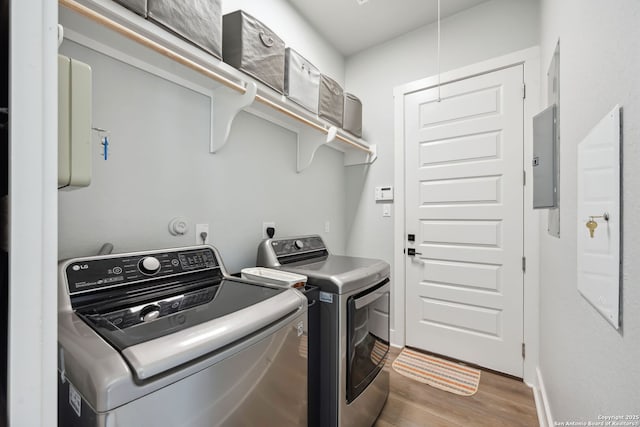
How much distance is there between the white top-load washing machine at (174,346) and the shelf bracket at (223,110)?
65 centimetres

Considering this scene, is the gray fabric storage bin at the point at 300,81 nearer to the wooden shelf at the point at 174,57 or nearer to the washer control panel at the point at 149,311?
the wooden shelf at the point at 174,57

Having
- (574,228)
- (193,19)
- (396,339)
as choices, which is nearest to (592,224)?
(574,228)

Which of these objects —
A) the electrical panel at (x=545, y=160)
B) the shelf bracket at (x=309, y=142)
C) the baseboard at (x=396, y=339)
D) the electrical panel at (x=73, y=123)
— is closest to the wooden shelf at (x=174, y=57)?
the shelf bracket at (x=309, y=142)

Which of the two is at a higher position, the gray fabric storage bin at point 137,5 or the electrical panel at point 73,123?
the gray fabric storage bin at point 137,5

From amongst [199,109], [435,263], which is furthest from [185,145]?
[435,263]

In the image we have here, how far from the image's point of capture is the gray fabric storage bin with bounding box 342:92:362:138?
2375mm

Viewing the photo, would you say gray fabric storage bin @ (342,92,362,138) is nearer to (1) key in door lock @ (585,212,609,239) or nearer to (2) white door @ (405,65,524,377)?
(2) white door @ (405,65,524,377)

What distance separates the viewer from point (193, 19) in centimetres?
122

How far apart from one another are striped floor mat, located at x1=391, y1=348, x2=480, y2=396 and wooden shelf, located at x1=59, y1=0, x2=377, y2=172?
1.98m

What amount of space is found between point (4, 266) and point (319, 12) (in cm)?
256

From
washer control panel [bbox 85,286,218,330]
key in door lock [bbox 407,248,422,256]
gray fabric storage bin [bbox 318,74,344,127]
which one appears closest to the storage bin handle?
gray fabric storage bin [bbox 318,74,344,127]

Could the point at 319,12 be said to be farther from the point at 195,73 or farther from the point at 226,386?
the point at 226,386

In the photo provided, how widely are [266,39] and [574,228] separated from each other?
5.55 ft

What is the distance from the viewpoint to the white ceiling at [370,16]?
7.29 feet
